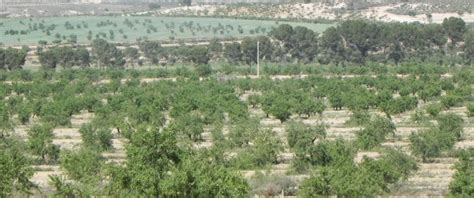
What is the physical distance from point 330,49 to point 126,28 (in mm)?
39593

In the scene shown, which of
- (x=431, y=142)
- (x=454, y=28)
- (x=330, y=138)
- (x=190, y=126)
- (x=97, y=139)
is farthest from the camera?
(x=454, y=28)

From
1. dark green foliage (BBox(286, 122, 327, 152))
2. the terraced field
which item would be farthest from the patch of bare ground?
dark green foliage (BBox(286, 122, 327, 152))

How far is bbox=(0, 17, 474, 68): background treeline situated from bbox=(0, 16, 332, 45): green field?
15161 mm

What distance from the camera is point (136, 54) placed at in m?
88.6

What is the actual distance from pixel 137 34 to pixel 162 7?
214ft

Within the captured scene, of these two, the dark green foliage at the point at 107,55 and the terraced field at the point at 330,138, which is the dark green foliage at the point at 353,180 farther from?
the dark green foliage at the point at 107,55

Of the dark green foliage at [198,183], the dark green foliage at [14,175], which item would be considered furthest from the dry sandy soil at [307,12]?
the dark green foliage at [198,183]

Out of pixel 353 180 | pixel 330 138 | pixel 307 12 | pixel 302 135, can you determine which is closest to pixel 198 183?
pixel 353 180

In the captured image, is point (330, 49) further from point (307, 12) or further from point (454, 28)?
point (307, 12)

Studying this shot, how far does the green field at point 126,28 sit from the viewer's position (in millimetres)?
105562

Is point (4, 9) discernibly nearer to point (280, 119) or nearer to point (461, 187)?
point (280, 119)

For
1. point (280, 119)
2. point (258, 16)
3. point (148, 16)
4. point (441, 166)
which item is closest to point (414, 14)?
point (258, 16)

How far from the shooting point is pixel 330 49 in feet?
283

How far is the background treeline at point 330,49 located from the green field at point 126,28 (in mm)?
15161
